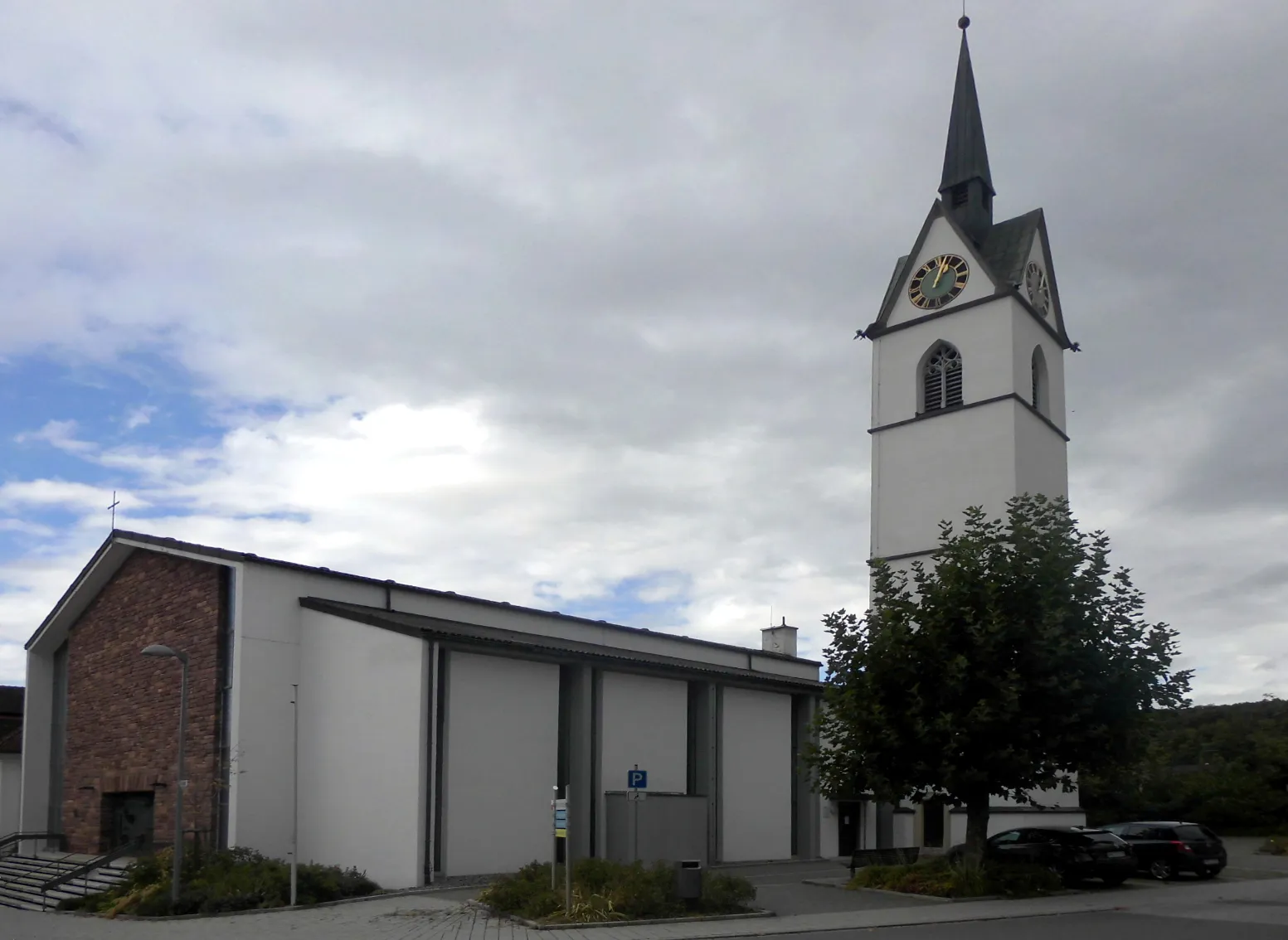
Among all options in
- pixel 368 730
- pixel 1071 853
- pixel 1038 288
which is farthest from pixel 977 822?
pixel 1038 288

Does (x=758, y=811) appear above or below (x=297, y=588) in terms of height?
below

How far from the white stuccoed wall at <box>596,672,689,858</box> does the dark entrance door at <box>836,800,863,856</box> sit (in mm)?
7114

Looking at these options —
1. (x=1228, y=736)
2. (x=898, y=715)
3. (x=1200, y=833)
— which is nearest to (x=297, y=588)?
(x=898, y=715)

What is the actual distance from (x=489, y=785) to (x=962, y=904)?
1014cm

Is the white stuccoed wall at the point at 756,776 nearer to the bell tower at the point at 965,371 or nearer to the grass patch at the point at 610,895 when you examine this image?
the bell tower at the point at 965,371

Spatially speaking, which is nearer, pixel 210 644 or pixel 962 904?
pixel 962 904

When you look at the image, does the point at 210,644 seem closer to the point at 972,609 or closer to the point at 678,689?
the point at 678,689

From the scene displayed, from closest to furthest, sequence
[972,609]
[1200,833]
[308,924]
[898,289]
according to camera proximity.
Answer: [308,924]
[972,609]
[1200,833]
[898,289]

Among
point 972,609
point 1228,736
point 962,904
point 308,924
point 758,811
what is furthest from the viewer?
point 1228,736

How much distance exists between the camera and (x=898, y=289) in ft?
153

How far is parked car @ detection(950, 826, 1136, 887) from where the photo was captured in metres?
26.6

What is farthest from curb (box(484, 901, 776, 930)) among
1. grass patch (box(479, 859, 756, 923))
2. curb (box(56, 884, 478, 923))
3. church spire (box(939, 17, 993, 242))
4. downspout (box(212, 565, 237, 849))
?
church spire (box(939, 17, 993, 242))

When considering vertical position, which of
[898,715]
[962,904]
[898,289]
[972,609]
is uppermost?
[898,289]

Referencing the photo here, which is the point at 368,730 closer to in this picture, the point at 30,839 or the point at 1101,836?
the point at 30,839
